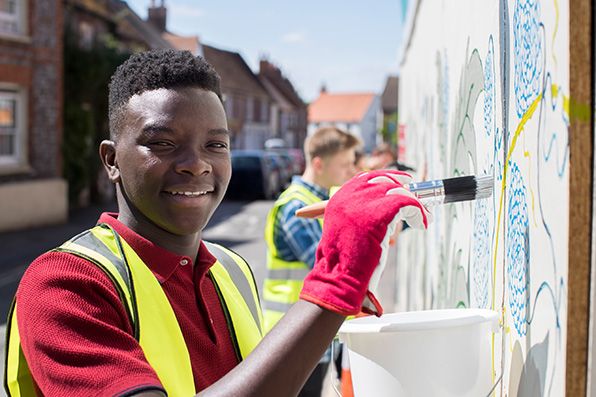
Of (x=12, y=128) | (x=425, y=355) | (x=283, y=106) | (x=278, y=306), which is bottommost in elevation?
(x=278, y=306)

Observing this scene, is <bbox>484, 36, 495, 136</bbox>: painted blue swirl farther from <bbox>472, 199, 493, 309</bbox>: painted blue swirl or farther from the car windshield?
the car windshield

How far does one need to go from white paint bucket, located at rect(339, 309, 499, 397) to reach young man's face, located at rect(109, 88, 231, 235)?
431 mm

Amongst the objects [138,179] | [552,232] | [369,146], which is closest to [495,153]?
[552,232]

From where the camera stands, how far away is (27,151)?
50.1 feet

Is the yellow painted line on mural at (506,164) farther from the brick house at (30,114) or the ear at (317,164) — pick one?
the brick house at (30,114)

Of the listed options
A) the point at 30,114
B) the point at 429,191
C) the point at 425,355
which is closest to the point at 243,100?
the point at 30,114

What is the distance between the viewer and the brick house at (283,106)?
2347 inches

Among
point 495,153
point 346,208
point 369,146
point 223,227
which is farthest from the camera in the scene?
point 369,146

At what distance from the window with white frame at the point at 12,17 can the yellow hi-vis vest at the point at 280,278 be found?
12502 mm

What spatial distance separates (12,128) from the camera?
1495 centimetres

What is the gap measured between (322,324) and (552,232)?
0.39 m

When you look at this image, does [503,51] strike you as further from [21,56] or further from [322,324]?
[21,56]

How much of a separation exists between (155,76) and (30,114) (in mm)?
14648

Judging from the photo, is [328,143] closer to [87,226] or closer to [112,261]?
[112,261]
